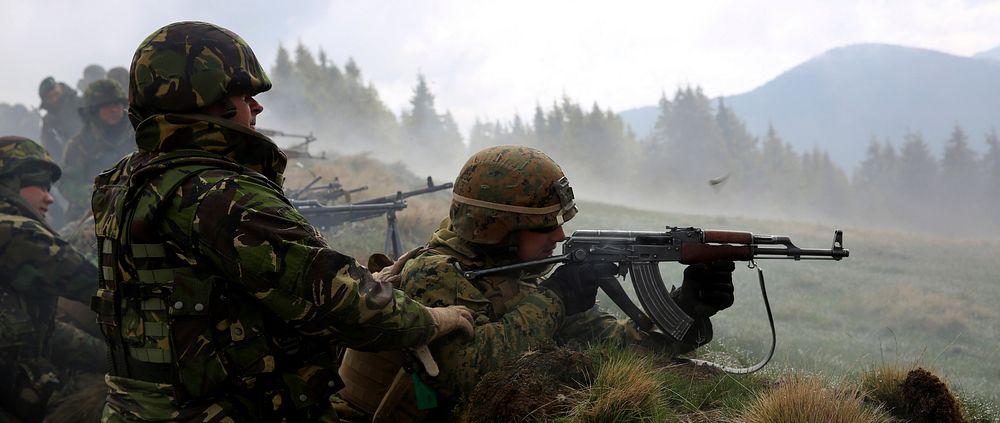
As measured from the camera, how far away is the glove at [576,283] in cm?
394

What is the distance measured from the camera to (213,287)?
2.36 m

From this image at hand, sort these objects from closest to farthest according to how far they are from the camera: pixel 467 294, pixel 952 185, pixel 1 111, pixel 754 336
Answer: pixel 467 294 → pixel 754 336 → pixel 1 111 → pixel 952 185

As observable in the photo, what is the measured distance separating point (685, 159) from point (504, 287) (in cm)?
5580

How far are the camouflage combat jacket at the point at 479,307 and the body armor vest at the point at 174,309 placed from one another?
960 millimetres

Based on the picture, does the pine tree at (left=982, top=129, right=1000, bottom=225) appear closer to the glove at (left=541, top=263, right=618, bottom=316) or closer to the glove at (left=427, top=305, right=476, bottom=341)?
the glove at (left=541, top=263, right=618, bottom=316)

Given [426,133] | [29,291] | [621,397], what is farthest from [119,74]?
[426,133]

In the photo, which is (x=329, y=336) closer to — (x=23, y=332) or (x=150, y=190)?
(x=150, y=190)

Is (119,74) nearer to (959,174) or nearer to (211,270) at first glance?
(211,270)

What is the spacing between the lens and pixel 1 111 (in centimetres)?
3017

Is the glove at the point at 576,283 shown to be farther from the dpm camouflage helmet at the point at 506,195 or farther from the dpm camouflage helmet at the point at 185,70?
the dpm camouflage helmet at the point at 185,70

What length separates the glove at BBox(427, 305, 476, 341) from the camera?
284 cm

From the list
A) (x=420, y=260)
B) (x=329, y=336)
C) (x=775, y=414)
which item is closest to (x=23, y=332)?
(x=420, y=260)

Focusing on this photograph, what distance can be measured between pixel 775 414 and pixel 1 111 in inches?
1460

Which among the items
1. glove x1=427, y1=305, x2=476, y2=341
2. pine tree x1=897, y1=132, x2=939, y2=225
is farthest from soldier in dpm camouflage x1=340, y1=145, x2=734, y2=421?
pine tree x1=897, y1=132, x2=939, y2=225
